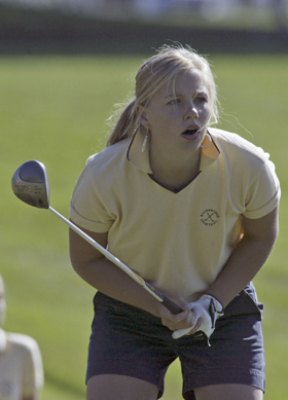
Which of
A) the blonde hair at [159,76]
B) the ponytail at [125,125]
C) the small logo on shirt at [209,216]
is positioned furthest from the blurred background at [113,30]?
the small logo on shirt at [209,216]

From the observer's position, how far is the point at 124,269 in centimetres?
502

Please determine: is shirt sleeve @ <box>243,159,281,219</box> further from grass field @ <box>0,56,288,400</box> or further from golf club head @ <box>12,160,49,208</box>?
grass field @ <box>0,56,288,400</box>

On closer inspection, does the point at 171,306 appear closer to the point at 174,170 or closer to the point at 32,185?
the point at 174,170

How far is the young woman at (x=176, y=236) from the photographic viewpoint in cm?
505

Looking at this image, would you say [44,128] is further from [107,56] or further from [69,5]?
[69,5]

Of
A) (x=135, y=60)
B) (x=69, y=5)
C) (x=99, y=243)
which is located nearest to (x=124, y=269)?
(x=99, y=243)

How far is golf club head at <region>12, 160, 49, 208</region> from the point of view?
5.01 meters

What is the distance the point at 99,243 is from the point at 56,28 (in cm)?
3679

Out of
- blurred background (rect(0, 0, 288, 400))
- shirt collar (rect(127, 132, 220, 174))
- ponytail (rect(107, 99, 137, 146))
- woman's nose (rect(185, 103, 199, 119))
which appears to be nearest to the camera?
woman's nose (rect(185, 103, 199, 119))

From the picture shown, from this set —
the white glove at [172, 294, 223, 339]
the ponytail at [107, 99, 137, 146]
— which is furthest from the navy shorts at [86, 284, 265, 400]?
the ponytail at [107, 99, 137, 146]

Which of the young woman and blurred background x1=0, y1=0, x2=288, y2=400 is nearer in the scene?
the young woman

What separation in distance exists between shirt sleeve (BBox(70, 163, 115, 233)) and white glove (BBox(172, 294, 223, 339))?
1.49 feet

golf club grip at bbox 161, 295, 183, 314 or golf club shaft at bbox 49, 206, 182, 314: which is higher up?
golf club shaft at bbox 49, 206, 182, 314

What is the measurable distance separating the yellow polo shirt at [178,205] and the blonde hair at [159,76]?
0.28 ft
